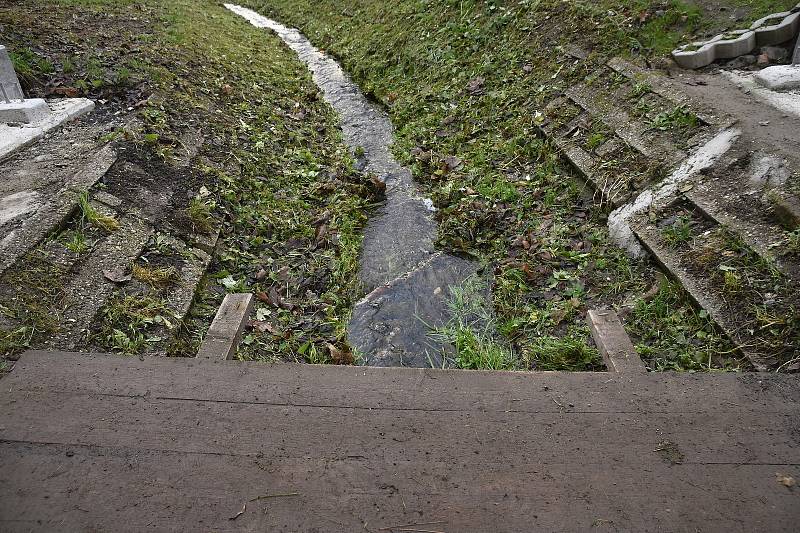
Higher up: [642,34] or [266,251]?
[642,34]

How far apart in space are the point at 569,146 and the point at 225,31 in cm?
1040

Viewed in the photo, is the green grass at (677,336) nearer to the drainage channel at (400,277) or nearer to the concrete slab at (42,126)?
the drainage channel at (400,277)

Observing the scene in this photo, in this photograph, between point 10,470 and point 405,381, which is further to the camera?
point 405,381

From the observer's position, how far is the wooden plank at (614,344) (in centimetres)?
282

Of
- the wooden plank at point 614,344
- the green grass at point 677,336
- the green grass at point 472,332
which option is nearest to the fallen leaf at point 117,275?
the green grass at point 472,332

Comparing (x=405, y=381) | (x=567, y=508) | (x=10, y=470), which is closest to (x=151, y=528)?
(x=10, y=470)

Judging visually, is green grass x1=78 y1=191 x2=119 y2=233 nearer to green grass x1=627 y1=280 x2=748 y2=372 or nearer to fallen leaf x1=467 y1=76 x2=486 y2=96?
green grass x1=627 y1=280 x2=748 y2=372

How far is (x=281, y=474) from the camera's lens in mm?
2158

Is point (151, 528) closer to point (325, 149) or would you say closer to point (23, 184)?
point (23, 184)

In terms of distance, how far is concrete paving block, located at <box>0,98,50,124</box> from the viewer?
16.7ft

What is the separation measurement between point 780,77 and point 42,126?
7920 millimetres

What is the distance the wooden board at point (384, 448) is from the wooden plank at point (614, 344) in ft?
0.50

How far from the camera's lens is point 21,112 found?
5105mm

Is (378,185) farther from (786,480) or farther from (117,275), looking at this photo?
(786,480)
